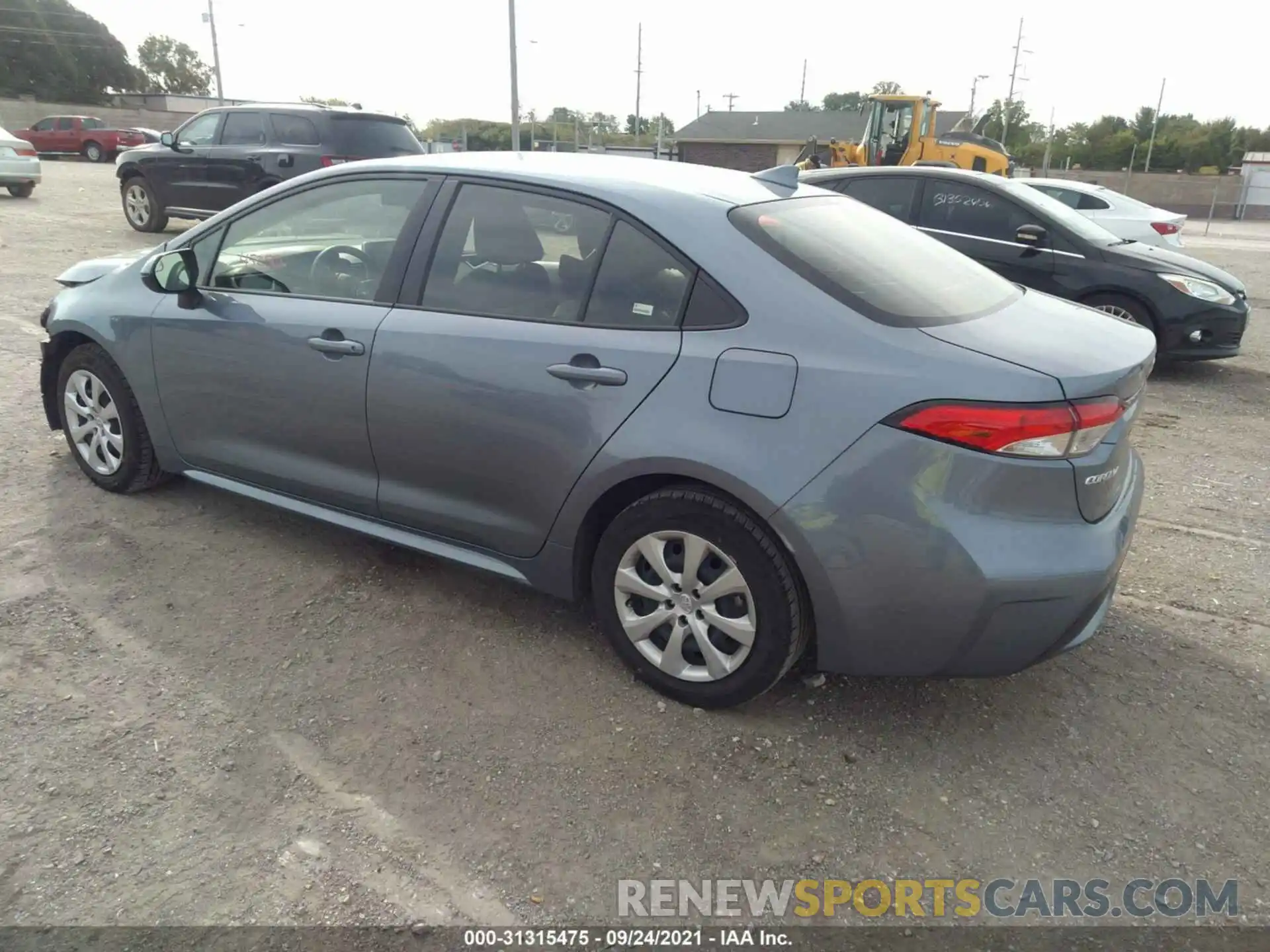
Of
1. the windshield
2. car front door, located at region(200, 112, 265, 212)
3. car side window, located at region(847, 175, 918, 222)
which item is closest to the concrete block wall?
car front door, located at region(200, 112, 265, 212)

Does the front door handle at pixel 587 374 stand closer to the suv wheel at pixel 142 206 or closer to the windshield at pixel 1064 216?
the windshield at pixel 1064 216

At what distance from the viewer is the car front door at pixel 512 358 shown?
286cm

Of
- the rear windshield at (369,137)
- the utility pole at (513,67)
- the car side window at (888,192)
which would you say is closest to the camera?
the car side window at (888,192)

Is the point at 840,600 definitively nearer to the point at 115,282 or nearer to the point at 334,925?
the point at 334,925

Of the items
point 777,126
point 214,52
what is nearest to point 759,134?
point 777,126

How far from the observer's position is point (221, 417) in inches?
150

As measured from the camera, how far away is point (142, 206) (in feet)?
43.0

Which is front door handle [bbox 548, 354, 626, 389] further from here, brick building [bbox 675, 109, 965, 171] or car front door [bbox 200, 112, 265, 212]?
brick building [bbox 675, 109, 965, 171]

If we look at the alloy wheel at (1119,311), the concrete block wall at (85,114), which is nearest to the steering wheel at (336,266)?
the alloy wheel at (1119,311)

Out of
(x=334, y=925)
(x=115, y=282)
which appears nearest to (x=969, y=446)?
(x=334, y=925)

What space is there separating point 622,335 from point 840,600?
1.05m

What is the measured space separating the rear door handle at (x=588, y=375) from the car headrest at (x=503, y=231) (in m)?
0.50

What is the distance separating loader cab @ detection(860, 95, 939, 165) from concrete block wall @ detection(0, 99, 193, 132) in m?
40.2

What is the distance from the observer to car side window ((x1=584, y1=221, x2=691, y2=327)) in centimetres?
283
